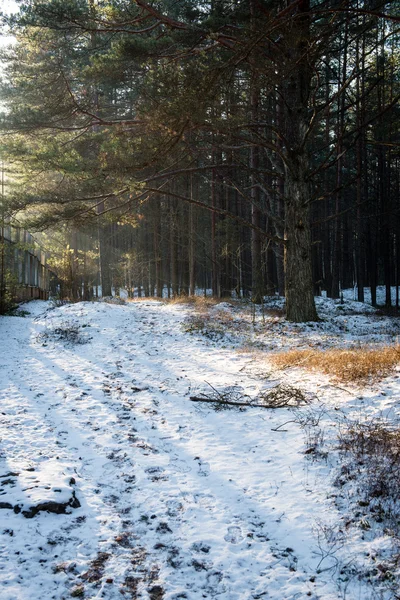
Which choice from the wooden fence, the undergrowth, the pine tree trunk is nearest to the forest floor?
the undergrowth

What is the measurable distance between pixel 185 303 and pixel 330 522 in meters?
13.4

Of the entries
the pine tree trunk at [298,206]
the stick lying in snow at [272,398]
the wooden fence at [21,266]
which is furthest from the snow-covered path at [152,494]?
the wooden fence at [21,266]

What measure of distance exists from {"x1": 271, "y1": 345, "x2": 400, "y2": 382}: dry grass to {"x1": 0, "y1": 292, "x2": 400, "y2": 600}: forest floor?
20cm

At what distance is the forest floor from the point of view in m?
2.31

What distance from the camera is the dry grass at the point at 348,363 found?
17.6ft

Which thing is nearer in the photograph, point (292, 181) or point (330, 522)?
point (330, 522)

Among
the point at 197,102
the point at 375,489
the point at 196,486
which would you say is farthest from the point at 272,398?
Result: the point at 197,102

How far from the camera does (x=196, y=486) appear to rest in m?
3.33

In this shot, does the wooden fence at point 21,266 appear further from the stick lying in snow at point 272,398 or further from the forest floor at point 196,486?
the stick lying in snow at point 272,398

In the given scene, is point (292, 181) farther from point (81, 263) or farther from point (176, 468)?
point (81, 263)

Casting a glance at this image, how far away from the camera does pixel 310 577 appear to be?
7.57 ft

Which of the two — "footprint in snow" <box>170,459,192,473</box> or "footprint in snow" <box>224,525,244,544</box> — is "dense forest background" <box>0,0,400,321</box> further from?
"footprint in snow" <box>224,525,244,544</box>

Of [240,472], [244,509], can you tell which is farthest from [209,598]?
[240,472]

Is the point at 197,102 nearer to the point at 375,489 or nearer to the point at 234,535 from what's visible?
the point at 375,489
